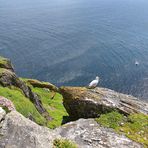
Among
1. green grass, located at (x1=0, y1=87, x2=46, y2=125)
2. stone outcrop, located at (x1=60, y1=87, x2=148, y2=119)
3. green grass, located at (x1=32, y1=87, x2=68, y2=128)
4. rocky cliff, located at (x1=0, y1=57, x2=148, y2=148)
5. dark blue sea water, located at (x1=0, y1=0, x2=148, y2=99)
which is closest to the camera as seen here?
rocky cliff, located at (x1=0, y1=57, x2=148, y2=148)

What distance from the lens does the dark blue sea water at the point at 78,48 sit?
305 ft

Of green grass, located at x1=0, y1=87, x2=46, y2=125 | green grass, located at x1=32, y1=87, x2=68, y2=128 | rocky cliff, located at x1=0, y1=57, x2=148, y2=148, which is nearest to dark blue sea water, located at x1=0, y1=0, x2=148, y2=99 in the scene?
green grass, located at x1=32, y1=87, x2=68, y2=128

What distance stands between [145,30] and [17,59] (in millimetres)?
63477

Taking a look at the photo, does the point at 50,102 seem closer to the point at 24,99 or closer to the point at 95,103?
the point at 24,99

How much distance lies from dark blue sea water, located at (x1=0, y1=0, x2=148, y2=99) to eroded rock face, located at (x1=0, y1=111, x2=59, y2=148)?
6975cm

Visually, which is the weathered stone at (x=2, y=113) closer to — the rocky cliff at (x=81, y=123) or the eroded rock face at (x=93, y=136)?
the rocky cliff at (x=81, y=123)

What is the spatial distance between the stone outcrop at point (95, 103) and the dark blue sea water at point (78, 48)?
192ft

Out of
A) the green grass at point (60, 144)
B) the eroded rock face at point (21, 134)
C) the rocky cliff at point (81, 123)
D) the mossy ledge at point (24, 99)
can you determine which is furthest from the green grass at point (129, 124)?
the mossy ledge at point (24, 99)

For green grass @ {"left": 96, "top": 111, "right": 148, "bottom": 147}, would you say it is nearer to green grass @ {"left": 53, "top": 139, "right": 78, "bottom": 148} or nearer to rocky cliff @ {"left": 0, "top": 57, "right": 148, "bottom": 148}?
rocky cliff @ {"left": 0, "top": 57, "right": 148, "bottom": 148}

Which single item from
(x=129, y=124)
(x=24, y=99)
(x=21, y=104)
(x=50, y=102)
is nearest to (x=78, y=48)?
(x=50, y=102)

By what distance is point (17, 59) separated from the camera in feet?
343

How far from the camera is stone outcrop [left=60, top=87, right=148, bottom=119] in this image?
24031 mm

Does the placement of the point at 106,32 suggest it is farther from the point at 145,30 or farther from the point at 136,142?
the point at 136,142

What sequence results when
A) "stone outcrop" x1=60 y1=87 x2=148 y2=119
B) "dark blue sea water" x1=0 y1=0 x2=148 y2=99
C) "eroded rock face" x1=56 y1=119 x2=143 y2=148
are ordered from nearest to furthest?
"eroded rock face" x1=56 y1=119 x2=143 y2=148 < "stone outcrop" x1=60 y1=87 x2=148 y2=119 < "dark blue sea water" x1=0 y1=0 x2=148 y2=99
